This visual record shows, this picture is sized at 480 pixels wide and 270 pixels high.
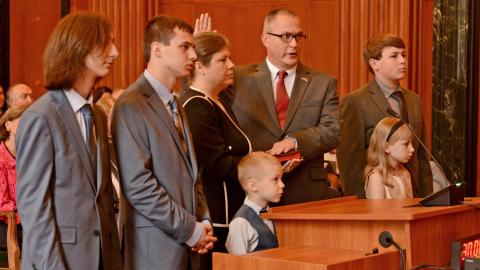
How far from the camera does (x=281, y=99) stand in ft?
14.0

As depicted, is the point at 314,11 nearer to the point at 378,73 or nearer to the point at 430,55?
the point at 430,55

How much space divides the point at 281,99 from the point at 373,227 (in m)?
1.23

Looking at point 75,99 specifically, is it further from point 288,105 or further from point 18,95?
point 18,95

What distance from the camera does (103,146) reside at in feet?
10.2

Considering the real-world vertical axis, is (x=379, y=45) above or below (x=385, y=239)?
above

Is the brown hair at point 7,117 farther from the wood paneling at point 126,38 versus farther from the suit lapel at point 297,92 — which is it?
the wood paneling at point 126,38

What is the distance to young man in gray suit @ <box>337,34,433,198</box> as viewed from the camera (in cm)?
478

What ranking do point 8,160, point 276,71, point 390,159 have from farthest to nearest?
point 8,160, point 390,159, point 276,71

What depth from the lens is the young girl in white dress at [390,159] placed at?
14.2ft

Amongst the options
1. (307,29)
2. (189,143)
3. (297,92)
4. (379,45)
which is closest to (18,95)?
(307,29)

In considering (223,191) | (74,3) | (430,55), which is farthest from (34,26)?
(223,191)

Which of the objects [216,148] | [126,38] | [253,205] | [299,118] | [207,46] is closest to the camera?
[253,205]

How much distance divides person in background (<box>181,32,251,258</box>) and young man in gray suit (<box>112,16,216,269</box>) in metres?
0.33

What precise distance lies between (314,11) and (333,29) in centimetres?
24
